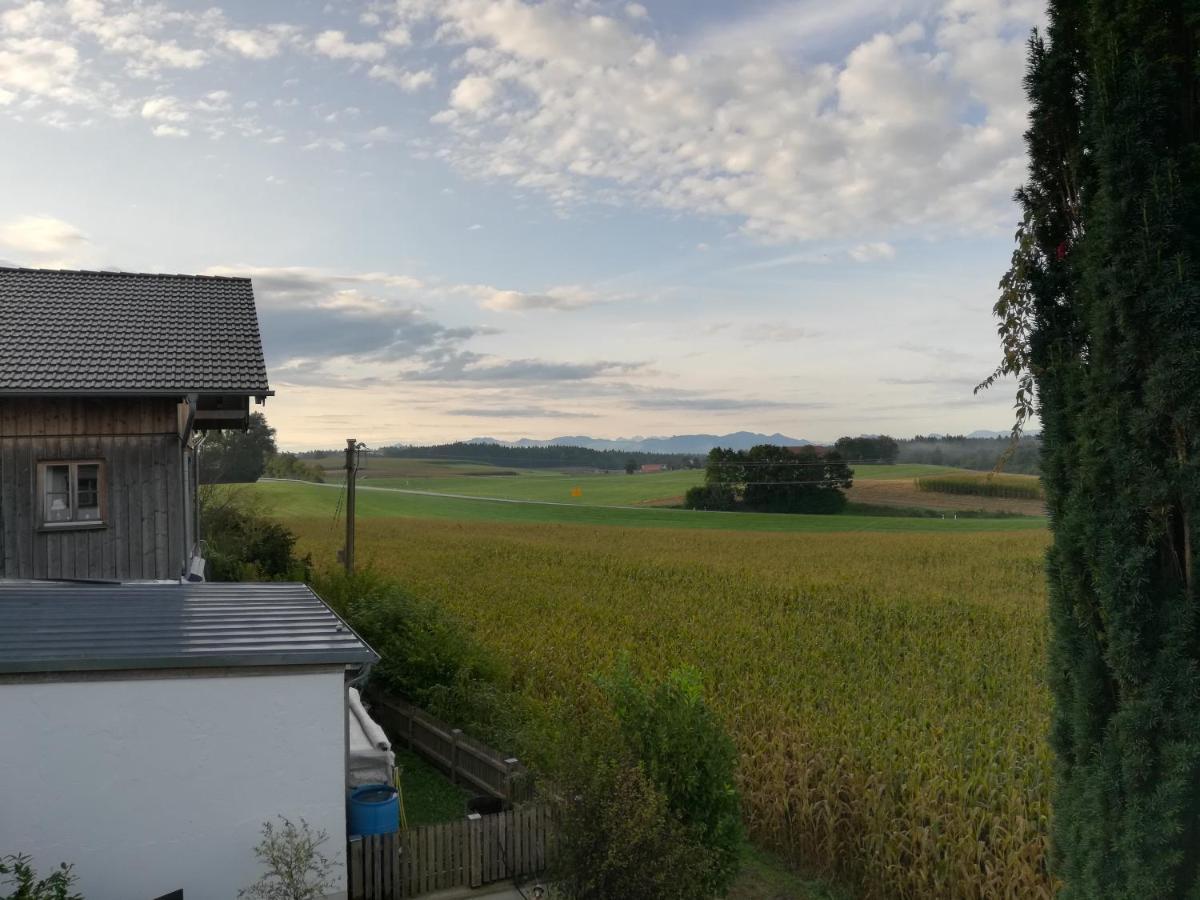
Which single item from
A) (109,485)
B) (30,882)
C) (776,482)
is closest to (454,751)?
(30,882)

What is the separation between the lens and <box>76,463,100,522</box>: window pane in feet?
44.1

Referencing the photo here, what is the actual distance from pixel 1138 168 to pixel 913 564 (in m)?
34.1

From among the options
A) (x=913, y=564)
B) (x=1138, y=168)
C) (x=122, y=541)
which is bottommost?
(x=913, y=564)

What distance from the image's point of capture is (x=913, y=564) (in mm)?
37219

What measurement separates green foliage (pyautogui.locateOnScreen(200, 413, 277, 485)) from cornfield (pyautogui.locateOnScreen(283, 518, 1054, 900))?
41538 mm

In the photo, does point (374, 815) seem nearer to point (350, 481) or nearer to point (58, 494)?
point (58, 494)

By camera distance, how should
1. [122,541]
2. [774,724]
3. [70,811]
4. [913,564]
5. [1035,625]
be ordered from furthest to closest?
[913,564] < [1035,625] < [122,541] < [774,724] < [70,811]

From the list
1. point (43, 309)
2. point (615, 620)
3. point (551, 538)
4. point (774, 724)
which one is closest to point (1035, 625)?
point (615, 620)

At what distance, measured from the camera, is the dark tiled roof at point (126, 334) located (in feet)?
44.3

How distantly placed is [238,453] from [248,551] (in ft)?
199

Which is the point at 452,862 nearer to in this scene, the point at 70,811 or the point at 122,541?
the point at 70,811

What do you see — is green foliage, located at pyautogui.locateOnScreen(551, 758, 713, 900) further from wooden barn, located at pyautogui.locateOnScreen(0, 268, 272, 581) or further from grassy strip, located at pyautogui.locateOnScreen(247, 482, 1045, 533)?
grassy strip, located at pyautogui.locateOnScreen(247, 482, 1045, 533)

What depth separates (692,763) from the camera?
340 inches

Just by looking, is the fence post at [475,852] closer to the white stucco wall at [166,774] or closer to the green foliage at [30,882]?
the white stucco wall at [166,774]
